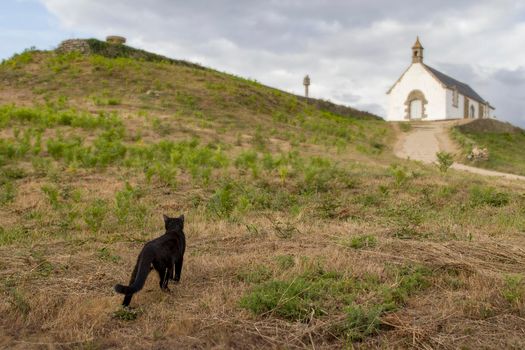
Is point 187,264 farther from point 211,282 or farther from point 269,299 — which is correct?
point 269,299

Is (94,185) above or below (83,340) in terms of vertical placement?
above

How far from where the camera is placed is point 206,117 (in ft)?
74.7

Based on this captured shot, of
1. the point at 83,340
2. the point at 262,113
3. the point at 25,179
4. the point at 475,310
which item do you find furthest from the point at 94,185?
the point at 262,113

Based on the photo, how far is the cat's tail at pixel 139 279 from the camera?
4423 millimetres

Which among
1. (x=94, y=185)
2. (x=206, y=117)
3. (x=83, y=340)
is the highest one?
(x=206, y=117)

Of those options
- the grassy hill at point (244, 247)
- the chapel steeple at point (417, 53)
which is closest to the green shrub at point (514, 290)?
the grassy hill at point (244, 247)

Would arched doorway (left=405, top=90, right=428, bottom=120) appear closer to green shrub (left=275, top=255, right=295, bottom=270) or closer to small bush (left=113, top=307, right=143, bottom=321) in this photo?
green shrub (left=275, top=255, right=295, bottom=270)

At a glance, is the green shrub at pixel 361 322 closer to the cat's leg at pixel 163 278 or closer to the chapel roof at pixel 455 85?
the cat's leg at pixel 163 278

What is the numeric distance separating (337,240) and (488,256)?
1.87m

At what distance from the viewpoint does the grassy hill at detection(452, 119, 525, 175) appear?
21766 mm

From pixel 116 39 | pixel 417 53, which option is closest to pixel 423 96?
pixel 417 53

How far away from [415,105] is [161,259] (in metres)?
41.4

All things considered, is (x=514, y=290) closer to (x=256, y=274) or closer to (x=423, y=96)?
(x=256, y=274)

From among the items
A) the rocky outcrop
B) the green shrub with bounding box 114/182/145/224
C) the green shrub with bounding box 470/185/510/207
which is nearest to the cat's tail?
the green shrub with bounding box 114/182/145/224
